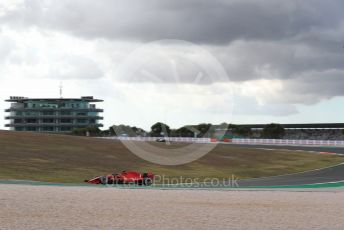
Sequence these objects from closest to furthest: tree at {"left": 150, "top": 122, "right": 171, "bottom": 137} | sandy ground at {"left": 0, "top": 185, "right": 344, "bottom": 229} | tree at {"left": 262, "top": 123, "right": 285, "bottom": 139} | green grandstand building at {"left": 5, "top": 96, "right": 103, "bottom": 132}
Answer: sandy ground at {"left": 0, "top": 185, "right": 344, "bottom": 229} < tree at {"left": 150, "top": 122, "right": 171, "bottom": 137} < tree at {"left": 262, "top": 123, "right": 285, "bottom": 139} < green grandstand building at {"left": 5, "top": 96, "right": 103, "bottom": 132}

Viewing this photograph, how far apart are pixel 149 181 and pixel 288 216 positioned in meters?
15.4

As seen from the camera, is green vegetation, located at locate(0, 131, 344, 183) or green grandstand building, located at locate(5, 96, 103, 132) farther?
green grandstand building, located at locate(5, 96, 103, 132)

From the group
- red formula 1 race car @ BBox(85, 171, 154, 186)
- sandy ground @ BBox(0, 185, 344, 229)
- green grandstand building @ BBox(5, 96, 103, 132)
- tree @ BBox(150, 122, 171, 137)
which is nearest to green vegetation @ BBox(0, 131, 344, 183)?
tree @ BBox(150, 122, 171, 137)

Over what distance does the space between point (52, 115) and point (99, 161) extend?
131 meters

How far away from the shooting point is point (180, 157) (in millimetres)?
51312

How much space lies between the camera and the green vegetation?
38.4m

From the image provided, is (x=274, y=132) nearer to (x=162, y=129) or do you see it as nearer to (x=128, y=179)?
(x=128, y=179)

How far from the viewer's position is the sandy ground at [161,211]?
13250mm

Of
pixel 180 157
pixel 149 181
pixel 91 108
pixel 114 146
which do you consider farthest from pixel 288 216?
pixel 91 108

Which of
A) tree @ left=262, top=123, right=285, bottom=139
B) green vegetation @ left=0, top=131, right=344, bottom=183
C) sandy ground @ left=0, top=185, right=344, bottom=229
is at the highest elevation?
tree @ left=262, top=123, right=285, bottom=139

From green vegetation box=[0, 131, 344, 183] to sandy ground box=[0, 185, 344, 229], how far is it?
1188 centimetres

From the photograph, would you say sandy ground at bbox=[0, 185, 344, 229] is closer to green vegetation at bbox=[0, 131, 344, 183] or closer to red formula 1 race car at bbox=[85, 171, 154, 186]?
red formula 1 race car at bbox=[85, 171, 154, 186]

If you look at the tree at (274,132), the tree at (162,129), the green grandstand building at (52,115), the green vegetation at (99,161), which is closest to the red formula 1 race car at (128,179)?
the green vegetation at (99,161)

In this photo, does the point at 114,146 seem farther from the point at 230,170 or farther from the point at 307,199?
the point at 307,199
